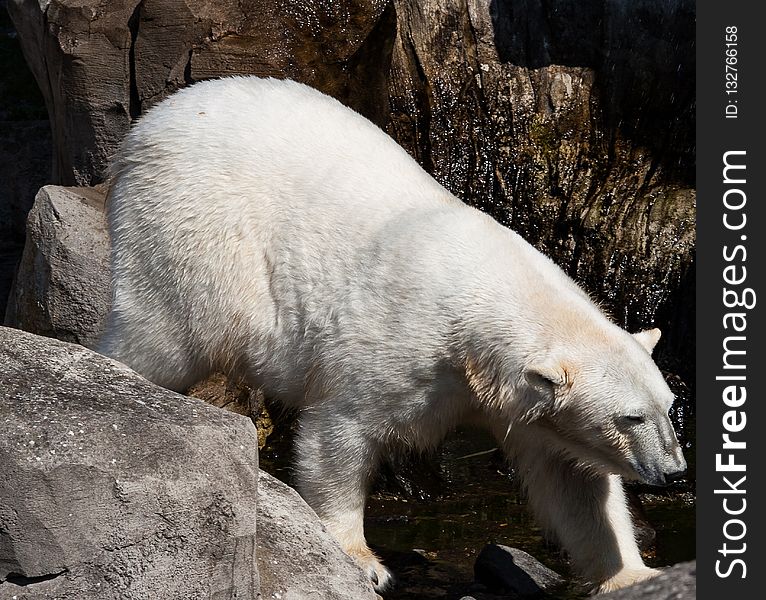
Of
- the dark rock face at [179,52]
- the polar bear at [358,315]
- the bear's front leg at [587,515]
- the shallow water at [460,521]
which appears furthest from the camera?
the dark rock face at [179,52]

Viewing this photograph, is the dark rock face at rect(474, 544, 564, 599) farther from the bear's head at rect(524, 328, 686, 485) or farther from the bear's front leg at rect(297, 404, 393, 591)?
the bear's head at rect(524, 328, 686, 485)

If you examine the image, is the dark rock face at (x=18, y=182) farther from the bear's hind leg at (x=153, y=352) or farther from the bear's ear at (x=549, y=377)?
the bear's ear at (x=549, y=377)

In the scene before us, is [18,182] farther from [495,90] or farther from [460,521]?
[460,521]

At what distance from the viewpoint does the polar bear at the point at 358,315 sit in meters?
4.97

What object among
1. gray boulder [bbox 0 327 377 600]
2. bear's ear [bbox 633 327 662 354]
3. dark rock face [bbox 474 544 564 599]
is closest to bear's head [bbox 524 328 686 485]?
bear's ear [bbox 633 327 662 354]

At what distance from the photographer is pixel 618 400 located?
4844 mm

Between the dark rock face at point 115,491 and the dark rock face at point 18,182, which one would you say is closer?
the dark rock face at point 115,491

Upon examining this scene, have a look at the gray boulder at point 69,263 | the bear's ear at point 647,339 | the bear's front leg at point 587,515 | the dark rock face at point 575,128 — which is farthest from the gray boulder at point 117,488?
the dark rock face at point 575,128

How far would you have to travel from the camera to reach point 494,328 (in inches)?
197

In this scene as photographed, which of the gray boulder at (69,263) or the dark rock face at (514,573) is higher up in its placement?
the gray boulder at (69,263)

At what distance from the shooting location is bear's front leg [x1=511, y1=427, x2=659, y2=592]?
538 centimetres

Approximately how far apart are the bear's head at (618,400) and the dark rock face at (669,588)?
39.7 inches

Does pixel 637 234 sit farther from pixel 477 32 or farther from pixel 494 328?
pixel 494 328
